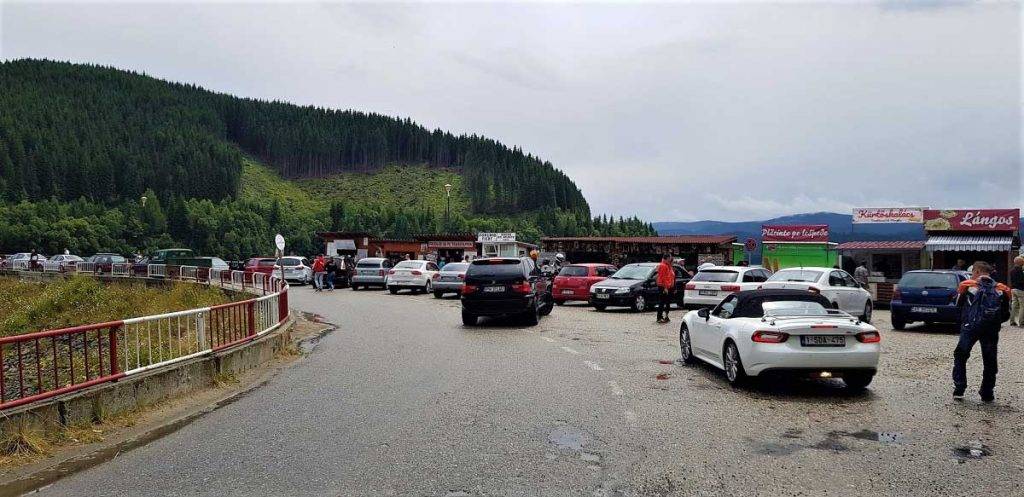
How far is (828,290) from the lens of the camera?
1894 cm

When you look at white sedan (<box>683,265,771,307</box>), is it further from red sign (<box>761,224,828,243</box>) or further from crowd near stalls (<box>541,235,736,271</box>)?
crowd near stalls (<box>541,235,736,271</box>)

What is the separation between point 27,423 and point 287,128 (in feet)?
642

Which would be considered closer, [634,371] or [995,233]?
[634,371]

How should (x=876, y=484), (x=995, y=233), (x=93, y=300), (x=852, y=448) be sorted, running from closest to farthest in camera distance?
(x=876, y=484), (x=852, y=448), (x=93, y=300), (x=995, y=233)

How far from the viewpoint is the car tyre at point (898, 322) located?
1773 centimetres

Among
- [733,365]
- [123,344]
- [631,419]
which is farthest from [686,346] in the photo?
[123,344]

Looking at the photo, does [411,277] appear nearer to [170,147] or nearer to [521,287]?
[521,287]

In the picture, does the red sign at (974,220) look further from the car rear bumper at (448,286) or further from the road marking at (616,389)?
the road marking at (616,389)

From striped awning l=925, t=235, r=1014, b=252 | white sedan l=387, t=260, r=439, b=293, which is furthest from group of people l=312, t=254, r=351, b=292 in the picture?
striped awning l=925, t=235, r=1014, b=252

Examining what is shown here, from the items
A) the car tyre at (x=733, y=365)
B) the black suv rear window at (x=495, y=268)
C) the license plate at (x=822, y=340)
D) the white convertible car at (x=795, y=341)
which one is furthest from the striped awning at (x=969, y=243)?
the license plate at (x=822, y=340)

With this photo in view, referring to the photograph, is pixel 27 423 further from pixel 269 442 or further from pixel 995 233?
pixel 995 233

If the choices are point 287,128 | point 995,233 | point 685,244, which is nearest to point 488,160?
point 287,128

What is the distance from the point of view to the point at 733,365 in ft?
31.8

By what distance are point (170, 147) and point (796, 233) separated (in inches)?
5615
